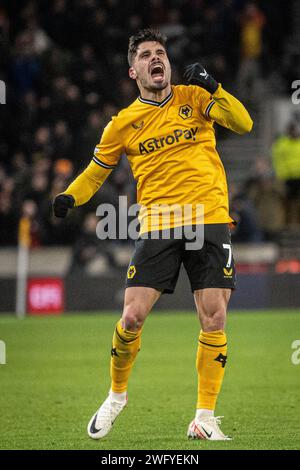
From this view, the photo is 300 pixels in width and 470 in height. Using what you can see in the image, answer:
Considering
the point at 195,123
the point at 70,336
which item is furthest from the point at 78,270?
the point at 195,123

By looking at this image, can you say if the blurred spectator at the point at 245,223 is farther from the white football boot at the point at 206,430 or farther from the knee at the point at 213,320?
the white football boot at the point at 206,430

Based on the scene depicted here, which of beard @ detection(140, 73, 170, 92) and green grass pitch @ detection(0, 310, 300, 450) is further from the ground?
beard @ detection(140, 73, 170, 92)

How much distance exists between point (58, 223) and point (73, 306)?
1.59 metres

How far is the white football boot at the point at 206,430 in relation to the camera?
22.6ft

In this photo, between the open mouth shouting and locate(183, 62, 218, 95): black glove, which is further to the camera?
the open mouth shouting

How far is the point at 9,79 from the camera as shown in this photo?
64.5ft

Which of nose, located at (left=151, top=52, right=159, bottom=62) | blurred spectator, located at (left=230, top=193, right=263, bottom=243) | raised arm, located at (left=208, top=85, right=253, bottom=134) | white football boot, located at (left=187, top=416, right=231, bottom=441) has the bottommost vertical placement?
white football boot, located at (left=187, top=416, right=231, bottom=441)

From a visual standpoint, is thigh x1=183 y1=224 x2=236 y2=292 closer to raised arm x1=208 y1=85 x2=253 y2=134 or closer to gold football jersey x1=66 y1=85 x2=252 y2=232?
gold football jersey x1=66 y1=85 x2=252 y2=232

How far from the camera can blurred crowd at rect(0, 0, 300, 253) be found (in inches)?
689

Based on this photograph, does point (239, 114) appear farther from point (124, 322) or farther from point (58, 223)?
point (58, 223)

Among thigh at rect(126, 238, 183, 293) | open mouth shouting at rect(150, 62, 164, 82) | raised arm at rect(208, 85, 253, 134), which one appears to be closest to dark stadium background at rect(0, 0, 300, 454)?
thigh at rect(126, 238, 183, 293)

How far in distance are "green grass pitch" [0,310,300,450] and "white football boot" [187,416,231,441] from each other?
0.31ft

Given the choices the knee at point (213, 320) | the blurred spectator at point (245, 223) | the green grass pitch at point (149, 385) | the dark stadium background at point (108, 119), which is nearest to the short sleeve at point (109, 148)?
the knee at point (213, 320)
